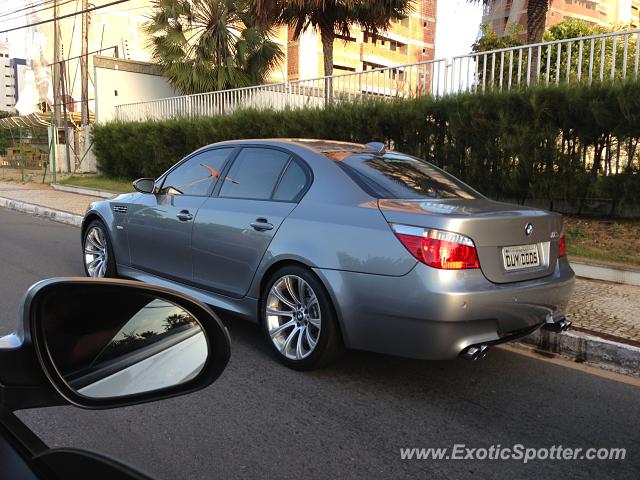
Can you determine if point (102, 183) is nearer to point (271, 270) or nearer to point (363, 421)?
point (271, 270)

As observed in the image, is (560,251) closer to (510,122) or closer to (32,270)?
(510,122)

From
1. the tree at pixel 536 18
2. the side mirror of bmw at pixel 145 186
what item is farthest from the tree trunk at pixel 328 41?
the side mirror of bmw at pixel 145 186

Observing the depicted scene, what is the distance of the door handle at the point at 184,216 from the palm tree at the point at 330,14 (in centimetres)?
978

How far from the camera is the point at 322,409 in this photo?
3.42m

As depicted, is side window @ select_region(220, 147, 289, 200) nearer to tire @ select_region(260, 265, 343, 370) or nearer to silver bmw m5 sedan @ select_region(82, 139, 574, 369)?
silver bmw m5 sedan @ select_region(82, 139, 574, 369)

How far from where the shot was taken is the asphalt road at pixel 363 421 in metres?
2.82

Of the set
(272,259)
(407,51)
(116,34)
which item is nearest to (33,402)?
(272,259)

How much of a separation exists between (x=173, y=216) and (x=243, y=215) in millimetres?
955

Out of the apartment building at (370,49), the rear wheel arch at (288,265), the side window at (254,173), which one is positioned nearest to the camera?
the rear wheel arch at (288,265)

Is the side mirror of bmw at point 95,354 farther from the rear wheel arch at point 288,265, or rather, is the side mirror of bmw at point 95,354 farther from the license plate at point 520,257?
the license plate at point 520,257

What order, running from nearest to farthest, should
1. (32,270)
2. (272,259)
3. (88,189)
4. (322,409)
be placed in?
(322,409) → (272,259) → (32,270) → (88,189)

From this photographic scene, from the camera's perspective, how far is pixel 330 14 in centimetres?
1430

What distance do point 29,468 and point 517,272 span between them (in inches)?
120

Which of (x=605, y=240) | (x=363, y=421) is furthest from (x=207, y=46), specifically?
(x=363, y=421)
